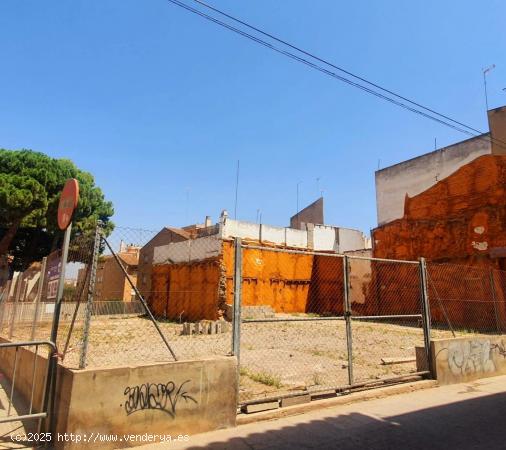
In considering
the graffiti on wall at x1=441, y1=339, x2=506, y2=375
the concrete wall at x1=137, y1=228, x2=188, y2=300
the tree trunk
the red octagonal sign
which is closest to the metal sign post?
the red octagonal sign

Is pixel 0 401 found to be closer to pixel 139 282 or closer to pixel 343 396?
pixel 343 396

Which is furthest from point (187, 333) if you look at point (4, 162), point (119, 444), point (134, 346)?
point (4, 162)

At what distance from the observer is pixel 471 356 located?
330 inches

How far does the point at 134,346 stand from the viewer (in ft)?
40.6

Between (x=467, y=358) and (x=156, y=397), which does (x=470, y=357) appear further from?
(x=156, y=397)

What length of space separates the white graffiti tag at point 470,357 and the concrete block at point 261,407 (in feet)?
14.1

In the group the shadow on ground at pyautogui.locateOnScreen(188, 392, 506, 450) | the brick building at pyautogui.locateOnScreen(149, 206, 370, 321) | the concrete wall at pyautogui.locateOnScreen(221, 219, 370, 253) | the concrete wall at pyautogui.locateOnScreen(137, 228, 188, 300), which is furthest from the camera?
the concrete wall at pyautogui.locateOnScreen(137, 228, 188, 300)

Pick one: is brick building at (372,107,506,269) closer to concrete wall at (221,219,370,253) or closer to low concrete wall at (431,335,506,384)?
concrete wall at (221,219,370,253)

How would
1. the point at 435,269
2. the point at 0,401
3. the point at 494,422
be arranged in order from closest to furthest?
the point at 494,422, the point at 0,401, the point at 435,269

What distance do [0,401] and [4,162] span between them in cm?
2569

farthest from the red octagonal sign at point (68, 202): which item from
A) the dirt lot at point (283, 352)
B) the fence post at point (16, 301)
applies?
the fence post at point (16, 301)

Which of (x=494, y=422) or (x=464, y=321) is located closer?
(x=494, y=422)

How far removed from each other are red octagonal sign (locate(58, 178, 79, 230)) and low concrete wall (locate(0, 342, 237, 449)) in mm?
1950

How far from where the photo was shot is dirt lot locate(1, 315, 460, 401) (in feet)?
24.4
